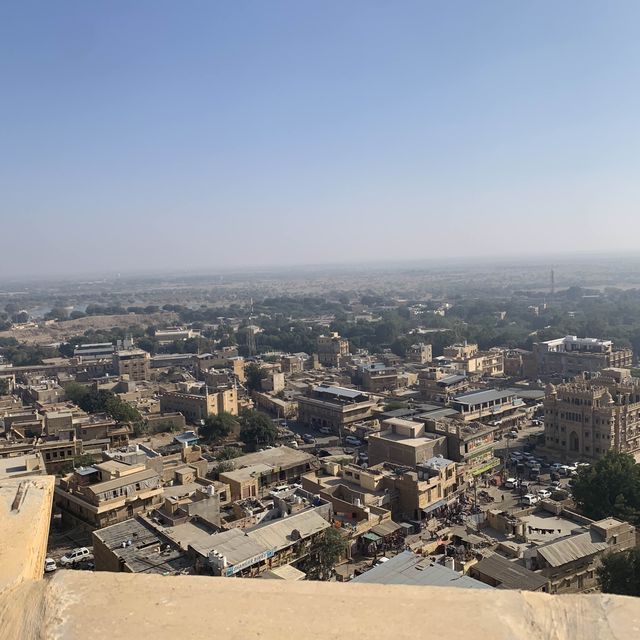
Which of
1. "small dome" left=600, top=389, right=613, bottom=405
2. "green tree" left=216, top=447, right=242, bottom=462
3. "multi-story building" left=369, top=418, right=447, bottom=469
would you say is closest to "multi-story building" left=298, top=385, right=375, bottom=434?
"multi-story building" left=369, top=418, right=447, bottom=469

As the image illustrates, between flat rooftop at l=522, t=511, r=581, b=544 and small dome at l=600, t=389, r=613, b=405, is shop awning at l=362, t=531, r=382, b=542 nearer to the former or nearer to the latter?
flat rooftop at l=522, t=511, r=581, b=544

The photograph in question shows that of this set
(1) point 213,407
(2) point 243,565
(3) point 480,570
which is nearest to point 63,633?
(2) point 243,565

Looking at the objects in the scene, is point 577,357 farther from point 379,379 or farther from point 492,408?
point 492,408

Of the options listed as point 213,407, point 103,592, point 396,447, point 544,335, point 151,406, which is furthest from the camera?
point 544,335

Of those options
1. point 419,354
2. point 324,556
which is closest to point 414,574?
point 324,556

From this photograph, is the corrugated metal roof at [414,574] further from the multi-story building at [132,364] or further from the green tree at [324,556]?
the multi-story building at [132,364]

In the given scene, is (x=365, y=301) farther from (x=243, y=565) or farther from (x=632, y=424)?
(x=243, y=565)

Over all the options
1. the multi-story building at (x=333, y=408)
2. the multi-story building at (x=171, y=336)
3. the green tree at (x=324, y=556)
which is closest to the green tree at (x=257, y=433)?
the multi-story building at (x=333, y=408)
